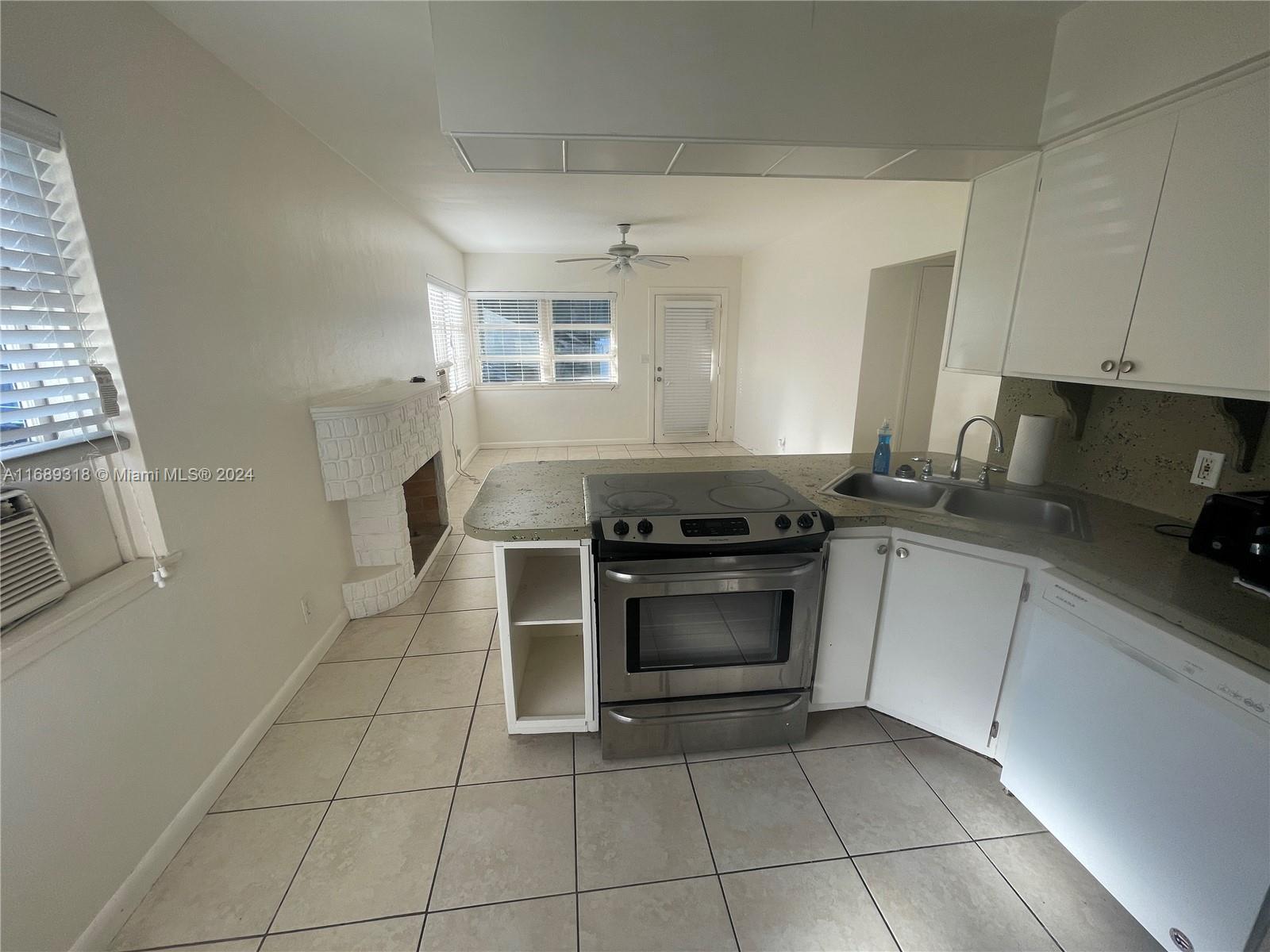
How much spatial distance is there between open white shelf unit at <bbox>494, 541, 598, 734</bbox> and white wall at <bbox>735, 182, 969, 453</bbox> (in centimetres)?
243

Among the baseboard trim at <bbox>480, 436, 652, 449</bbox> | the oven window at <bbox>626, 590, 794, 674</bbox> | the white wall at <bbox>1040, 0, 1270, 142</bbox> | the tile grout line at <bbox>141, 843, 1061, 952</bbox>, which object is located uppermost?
the white wall at <bbox>1040, 0, 1270, 142</bbox>

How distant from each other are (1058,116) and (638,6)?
1394mm

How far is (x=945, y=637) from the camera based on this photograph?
66.6 inches

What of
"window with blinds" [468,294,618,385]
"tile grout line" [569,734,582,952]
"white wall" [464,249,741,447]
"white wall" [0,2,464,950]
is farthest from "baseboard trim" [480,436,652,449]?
"tile grout line" [569,734,582,952]

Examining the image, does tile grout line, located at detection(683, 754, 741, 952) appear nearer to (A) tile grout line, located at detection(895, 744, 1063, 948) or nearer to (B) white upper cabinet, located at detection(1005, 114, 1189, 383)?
(A) tile grout line, located at detection(895, 744, 1063, 948)

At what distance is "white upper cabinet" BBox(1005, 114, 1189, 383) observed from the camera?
4.54ft

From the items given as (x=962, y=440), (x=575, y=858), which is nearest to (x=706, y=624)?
(x=575, y=858)

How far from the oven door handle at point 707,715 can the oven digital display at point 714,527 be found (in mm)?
702

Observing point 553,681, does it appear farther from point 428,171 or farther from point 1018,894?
point 428,171

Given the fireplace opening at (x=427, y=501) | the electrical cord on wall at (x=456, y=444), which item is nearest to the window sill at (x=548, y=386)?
the electrical cord on wall at (x=456, y=444)

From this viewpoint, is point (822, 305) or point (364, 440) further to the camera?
point (822, 305)

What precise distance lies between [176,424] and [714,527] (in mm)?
1723

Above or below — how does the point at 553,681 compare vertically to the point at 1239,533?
below

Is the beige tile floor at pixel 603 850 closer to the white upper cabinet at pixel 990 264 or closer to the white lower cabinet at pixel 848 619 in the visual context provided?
the white lower cabinet at pixel 848 619
